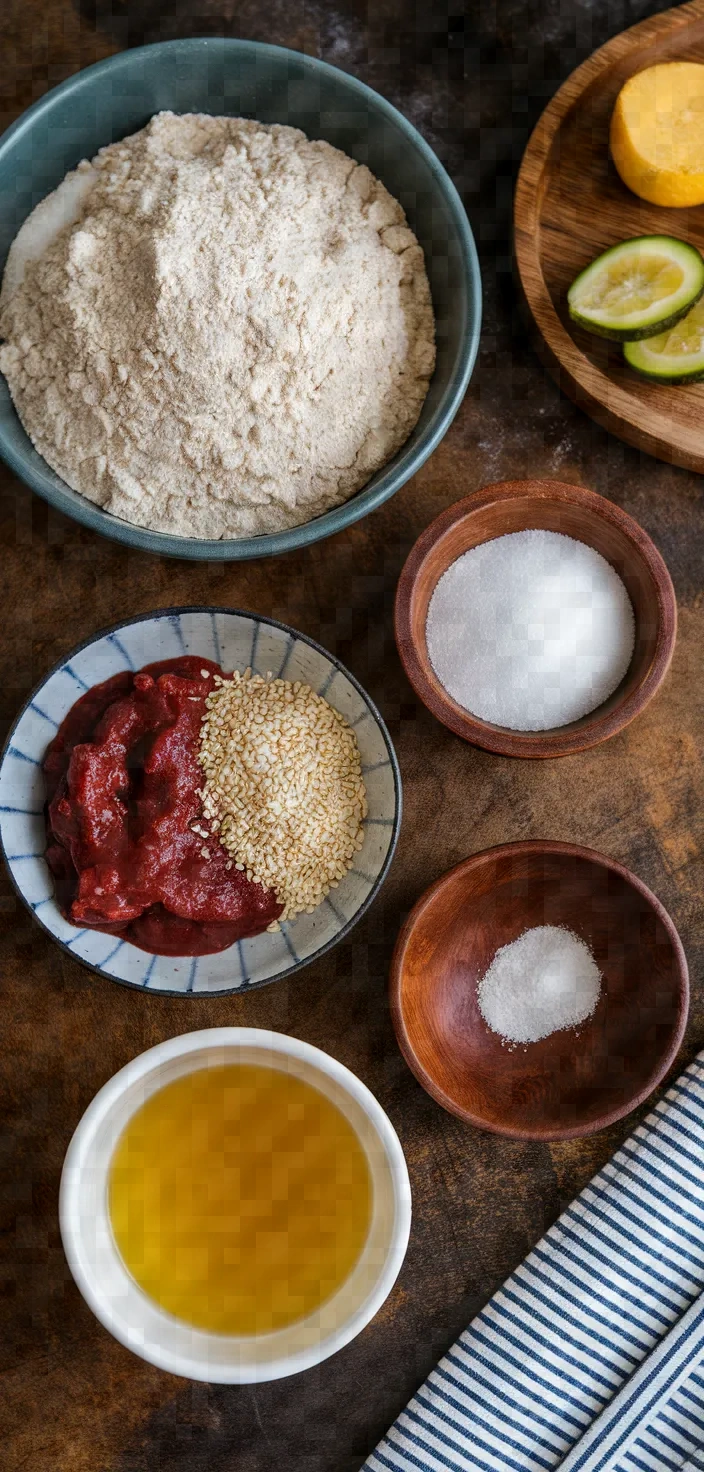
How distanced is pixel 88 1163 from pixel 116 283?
1216 millimetres

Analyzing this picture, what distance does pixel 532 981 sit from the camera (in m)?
1.78

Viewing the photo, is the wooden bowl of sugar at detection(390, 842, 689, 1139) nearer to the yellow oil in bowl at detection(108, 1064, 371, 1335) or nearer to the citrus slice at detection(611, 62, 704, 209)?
the yellow oil in bowl at detection(108, 1064, 371, 1335)

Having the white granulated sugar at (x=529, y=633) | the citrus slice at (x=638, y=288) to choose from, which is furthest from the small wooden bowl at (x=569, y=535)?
the citrus slice at (x=638, y=288)

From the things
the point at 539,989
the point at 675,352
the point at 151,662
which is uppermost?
the point at 675,352

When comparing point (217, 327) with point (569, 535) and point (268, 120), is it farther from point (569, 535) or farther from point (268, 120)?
point (569, 535)

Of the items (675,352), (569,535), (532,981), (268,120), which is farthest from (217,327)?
(532,981)

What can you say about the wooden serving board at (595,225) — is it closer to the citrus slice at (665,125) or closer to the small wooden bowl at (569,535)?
the citrus slice at (665,125)

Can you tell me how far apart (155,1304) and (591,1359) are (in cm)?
67

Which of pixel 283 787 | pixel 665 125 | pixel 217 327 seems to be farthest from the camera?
pixel 665 125

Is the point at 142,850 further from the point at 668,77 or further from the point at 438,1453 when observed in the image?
the point at 668,77

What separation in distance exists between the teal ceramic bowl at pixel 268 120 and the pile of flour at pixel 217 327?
34 mm

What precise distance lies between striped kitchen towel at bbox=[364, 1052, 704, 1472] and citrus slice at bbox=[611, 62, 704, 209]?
1.48 m

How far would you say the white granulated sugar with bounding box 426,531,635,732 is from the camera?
1713 millimetres

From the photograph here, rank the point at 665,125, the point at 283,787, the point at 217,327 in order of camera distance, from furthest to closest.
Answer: the point at 665,125
the point at 283,787
the point at 217,327
